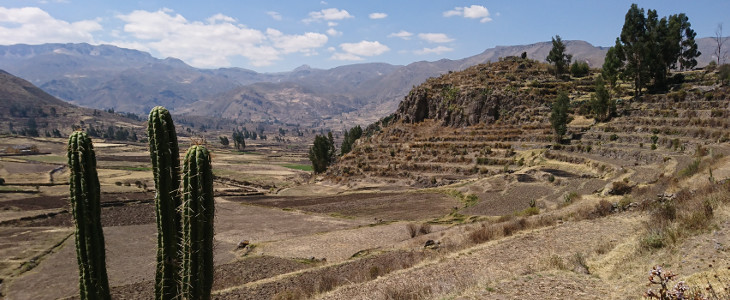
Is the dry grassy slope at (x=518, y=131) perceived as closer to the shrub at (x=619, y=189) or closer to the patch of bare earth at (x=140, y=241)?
the shrub at (x=619, y=189)

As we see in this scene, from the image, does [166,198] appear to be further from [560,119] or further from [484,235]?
[560,119]

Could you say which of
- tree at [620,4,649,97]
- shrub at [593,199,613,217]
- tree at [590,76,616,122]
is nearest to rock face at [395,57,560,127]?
tree at [590,76,616,122]

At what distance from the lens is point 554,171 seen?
5069 cm

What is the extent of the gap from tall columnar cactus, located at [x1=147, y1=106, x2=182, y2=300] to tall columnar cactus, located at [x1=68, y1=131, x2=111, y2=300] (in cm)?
154

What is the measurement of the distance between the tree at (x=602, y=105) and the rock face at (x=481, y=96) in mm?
14138

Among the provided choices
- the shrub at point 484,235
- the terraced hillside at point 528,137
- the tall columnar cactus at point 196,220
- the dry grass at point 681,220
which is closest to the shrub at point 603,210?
the dry grass at point 681,220

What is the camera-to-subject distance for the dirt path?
13.6m

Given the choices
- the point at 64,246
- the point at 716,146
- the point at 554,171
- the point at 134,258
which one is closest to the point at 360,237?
the point at 134,258

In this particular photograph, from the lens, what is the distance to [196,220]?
1009 cm

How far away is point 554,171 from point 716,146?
53.0 feet

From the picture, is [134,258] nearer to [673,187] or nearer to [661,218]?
[661,218]

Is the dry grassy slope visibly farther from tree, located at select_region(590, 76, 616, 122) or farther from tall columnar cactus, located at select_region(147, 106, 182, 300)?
tall columnar cactus, located at select_region(147, 106, 182, 300)

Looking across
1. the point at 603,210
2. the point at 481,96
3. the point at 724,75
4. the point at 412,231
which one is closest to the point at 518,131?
the point at 481,96

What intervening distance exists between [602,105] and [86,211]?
65158mm
